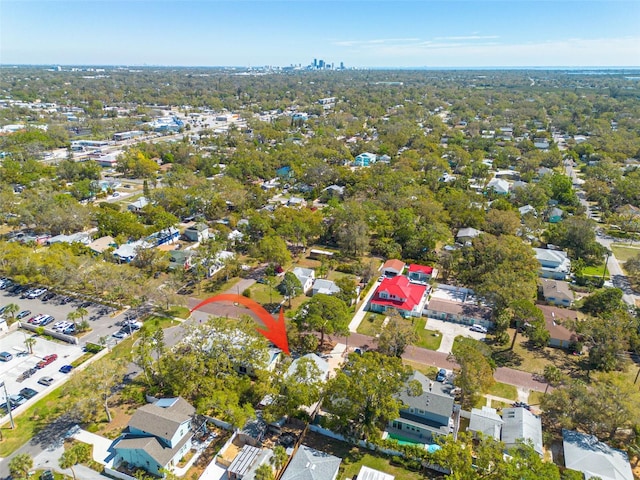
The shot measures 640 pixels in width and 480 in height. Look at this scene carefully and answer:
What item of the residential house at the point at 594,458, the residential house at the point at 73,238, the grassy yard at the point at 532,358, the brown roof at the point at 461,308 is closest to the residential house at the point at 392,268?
the brown roof at the point at 461,308

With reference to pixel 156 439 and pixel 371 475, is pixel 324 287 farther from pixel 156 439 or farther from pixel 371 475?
pixel 156 439

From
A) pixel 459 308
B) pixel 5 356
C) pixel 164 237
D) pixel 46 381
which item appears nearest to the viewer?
pixel 46 381

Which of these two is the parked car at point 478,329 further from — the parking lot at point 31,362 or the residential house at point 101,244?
the residential house at point 101,244

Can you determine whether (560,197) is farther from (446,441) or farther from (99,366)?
(99,366)

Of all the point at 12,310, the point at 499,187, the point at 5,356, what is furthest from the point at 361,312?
the point at 499,187

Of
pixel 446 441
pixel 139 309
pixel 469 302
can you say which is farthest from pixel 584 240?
pixel 139 309
